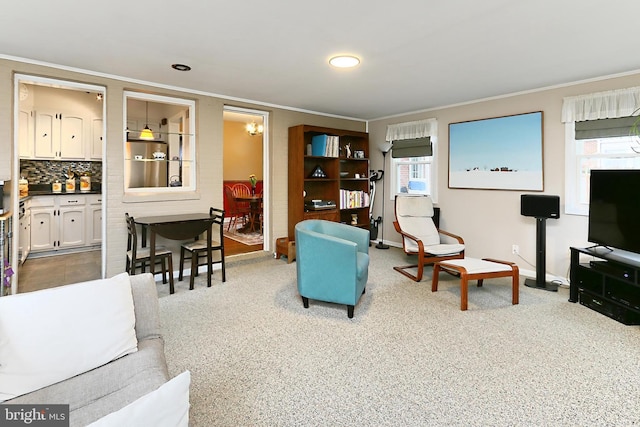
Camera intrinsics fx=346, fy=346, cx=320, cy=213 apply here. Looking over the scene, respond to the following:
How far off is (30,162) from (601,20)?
688 cm

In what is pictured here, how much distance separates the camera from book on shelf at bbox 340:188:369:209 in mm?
5613

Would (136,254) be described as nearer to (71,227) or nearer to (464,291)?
(71,227)

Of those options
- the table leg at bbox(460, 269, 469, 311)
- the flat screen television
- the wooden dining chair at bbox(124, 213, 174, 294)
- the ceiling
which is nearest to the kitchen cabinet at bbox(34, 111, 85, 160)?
the ceiling

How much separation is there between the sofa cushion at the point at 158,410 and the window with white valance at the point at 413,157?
16.3 feet

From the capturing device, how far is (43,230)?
497 centimetres

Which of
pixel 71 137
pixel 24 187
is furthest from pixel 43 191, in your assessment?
pixel 71 137

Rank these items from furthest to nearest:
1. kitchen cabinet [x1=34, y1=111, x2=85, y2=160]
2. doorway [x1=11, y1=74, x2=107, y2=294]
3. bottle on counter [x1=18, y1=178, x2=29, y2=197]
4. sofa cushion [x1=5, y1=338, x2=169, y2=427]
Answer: kitchen cabinet [x1=34, y1=111, x2=85, y2=160] → doorway [x1=11, y1=74, x2=107, y2=294] → bottle on counter [x1=18, y1=178, x2=29, y2=197] → sofa cushion [x1=5, y1=338, x2=169, y2=427]

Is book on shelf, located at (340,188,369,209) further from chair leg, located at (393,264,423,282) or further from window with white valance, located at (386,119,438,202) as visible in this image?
chair leg, located at (393,264,423,282)

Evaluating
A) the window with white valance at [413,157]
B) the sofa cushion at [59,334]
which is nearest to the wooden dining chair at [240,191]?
the window with white valance at [413,157]

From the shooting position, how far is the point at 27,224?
4715mm

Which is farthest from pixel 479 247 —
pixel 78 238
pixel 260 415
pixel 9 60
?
pixel 78 238

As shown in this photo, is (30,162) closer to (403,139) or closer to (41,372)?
(41,372)

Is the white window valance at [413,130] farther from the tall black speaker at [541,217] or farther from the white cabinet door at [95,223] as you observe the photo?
the white cabinet door at [95,223]

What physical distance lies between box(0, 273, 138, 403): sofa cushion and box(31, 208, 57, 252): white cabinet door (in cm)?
459
